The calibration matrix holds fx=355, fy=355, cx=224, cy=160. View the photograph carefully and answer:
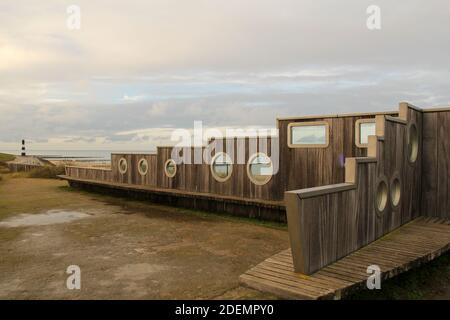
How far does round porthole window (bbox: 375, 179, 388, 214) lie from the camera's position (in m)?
7.25

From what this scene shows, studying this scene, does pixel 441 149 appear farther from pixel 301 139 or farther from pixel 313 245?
pixel 313 245

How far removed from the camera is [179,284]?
5.62 m

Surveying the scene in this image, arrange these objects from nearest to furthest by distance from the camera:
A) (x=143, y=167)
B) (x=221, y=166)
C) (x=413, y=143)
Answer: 1. (x=413, y=143)
2. (x=221, y=166)
3. (x=143, y=167)

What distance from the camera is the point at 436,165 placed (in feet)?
31.1

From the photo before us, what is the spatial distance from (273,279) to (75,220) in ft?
26.0

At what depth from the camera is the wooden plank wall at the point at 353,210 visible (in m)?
5.20

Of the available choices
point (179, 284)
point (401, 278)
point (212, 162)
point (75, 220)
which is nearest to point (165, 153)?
point (212, 162)

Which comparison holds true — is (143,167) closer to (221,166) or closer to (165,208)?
(165,208)

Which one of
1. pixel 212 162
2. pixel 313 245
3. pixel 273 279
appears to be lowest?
pixel 273 279

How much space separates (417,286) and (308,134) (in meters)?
5.05
